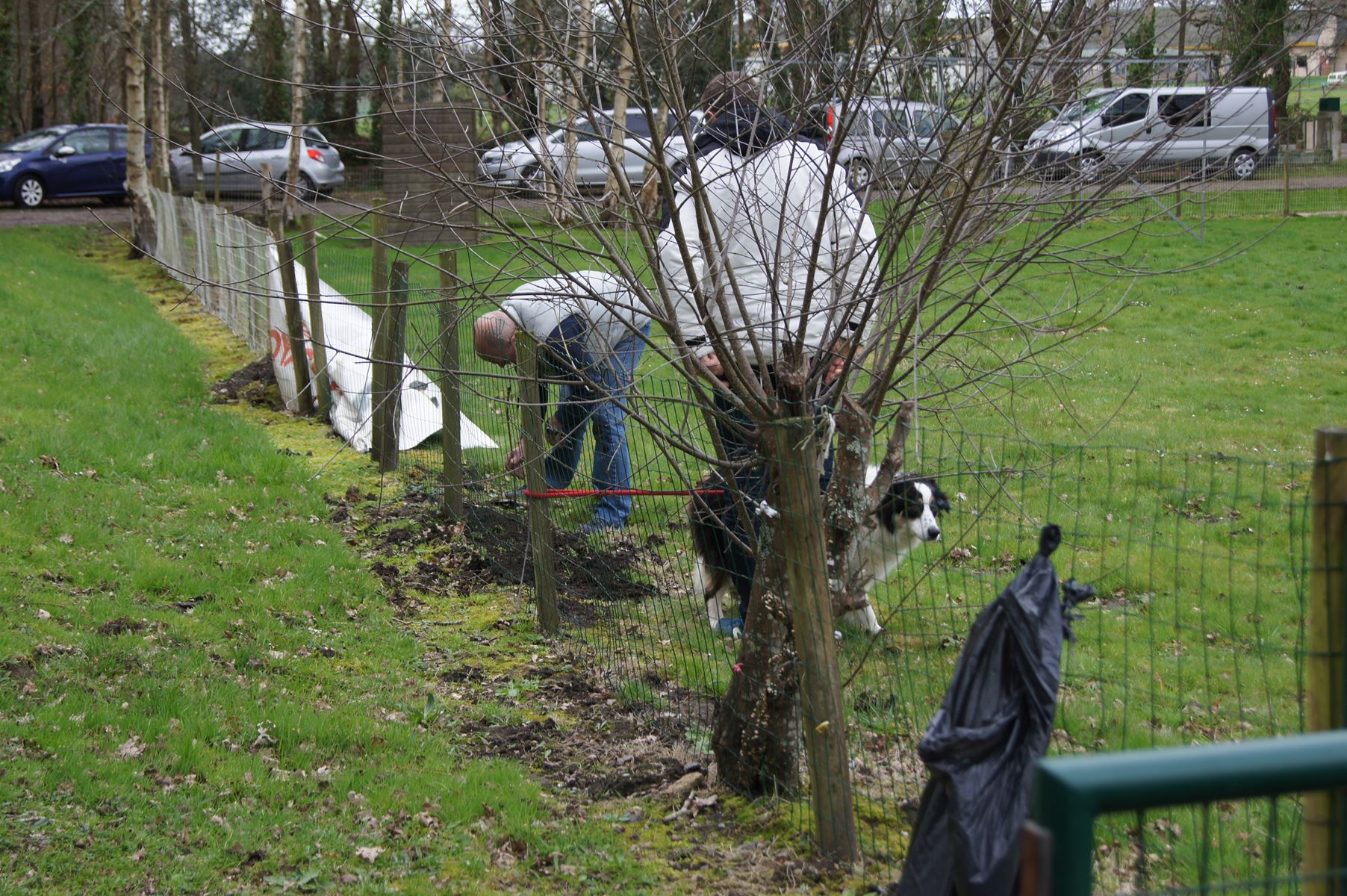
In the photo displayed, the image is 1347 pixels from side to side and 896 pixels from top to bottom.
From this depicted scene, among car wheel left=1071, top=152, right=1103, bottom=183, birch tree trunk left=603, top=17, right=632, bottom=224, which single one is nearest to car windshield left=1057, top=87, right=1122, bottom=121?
car wheel left=1071, top=152, right=1103, bottom=183

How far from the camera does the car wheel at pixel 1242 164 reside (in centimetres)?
442

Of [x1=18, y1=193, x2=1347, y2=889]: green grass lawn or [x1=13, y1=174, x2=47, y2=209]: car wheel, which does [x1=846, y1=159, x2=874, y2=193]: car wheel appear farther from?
[x1=13, y1=174, x2=47, y2=209]: car wheel

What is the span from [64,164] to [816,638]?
2756 cm

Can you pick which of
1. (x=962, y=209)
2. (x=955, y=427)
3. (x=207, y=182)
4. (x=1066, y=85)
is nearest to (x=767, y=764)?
(x=962, y=209)

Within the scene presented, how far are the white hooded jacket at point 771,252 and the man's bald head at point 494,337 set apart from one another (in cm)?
231

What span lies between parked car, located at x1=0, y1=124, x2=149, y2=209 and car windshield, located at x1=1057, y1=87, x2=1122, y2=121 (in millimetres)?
26280

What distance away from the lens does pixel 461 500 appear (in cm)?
787

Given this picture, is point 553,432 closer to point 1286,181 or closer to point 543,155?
point 543,155

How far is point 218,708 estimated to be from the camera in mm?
4863

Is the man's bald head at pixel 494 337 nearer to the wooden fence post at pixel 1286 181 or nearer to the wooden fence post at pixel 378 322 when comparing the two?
the wooden fence post at pixel 378 322

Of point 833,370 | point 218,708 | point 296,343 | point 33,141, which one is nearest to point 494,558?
point 218,708

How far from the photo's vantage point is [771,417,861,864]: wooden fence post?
3.79 m

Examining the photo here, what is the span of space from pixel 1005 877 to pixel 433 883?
1868mm

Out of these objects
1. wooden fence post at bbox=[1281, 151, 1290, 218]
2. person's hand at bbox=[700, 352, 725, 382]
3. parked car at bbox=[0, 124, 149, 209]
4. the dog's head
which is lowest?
the dog's head
